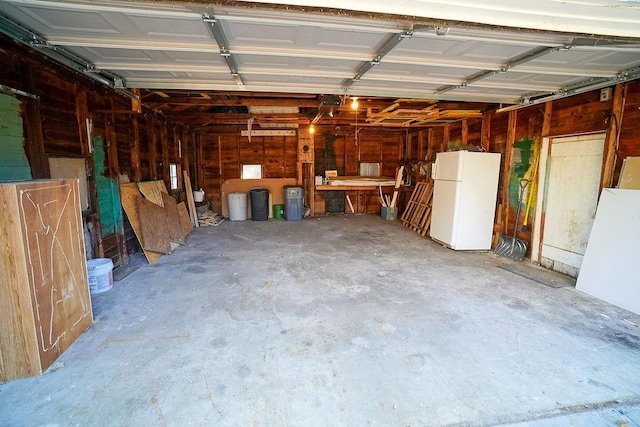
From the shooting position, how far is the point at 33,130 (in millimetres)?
2592

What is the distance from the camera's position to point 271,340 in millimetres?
2283

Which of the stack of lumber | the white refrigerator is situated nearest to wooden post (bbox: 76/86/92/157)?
the white refrigerator

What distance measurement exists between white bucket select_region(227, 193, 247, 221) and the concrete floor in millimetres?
4020

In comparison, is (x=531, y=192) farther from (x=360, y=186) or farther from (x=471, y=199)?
(x=360, y=186)

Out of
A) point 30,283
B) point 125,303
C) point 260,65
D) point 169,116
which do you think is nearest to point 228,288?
point 125,303

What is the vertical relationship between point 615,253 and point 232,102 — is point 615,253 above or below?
below

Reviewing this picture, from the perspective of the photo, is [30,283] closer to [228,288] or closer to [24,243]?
[24,243]

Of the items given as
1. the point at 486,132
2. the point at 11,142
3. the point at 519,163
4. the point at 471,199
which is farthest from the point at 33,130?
the point at 486,132

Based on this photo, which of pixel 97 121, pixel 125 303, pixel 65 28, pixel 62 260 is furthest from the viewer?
pixel 97 121

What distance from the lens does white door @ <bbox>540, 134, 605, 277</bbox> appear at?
359 cm

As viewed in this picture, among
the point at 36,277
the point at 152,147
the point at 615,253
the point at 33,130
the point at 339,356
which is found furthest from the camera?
the point at 152,147

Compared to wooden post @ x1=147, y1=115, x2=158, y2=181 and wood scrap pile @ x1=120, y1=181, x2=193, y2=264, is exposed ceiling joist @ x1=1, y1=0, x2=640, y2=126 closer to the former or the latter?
wood scrap pile @ x1=120, y1=181, x2=193, y2=264

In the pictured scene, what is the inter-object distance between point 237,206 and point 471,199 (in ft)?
17.9

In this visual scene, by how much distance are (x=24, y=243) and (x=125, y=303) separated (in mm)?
1282
